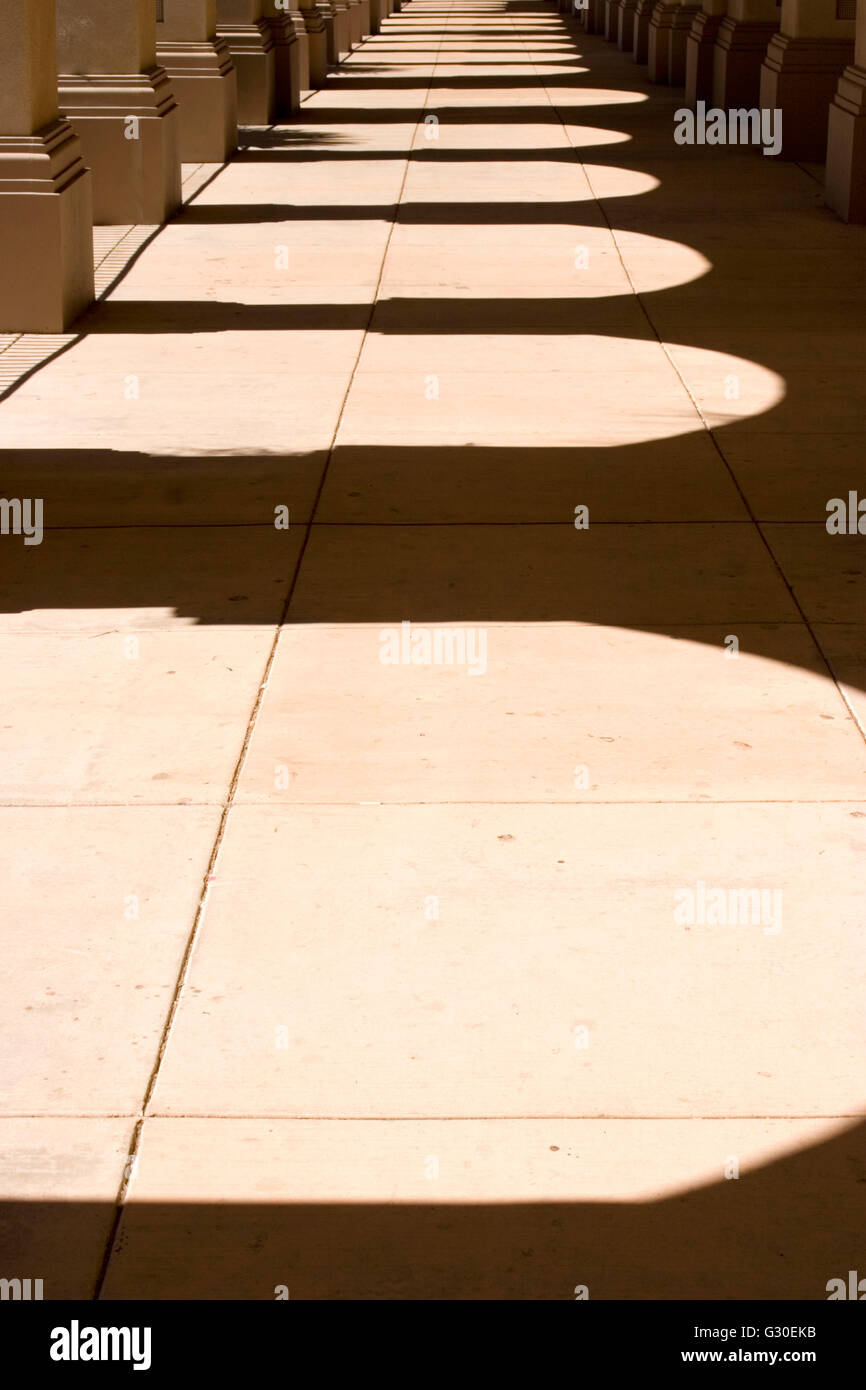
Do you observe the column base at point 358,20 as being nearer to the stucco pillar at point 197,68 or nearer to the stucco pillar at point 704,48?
the stucco pillar at point 704,48

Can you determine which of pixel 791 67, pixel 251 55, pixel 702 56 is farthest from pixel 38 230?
pixel 702 56

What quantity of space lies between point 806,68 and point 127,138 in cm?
740

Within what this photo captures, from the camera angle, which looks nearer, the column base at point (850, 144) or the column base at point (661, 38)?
the column base at point (850, 144)

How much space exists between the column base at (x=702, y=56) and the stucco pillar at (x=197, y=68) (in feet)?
22.9

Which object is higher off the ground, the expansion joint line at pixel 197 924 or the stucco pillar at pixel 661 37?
the stucco pillar at pixel 661 37

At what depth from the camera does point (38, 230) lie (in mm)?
11570

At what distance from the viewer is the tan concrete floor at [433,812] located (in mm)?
A: 3639

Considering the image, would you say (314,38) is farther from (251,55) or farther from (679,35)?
(251,55)

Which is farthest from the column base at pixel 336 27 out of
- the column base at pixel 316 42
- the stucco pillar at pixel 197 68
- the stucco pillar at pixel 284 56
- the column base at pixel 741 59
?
the stucco pillar at pixel 197 68

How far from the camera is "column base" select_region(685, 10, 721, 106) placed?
23.7 meters

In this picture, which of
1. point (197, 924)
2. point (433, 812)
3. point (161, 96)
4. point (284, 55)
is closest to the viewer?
point (197, 924)

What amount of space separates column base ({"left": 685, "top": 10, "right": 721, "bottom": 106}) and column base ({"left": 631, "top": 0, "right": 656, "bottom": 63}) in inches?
246

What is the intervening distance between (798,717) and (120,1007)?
253 centimetres

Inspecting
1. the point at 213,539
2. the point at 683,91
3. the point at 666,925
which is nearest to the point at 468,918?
the point at 666,925
